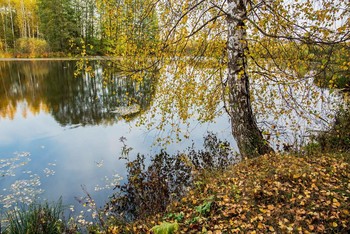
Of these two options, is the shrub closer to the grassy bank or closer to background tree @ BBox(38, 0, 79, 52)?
the grassy bank

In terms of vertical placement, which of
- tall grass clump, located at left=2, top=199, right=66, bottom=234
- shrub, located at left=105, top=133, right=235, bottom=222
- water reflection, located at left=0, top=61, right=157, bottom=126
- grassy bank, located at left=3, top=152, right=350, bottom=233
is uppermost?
grassy bank, located at left=3, top=152, right=350, bottom=233

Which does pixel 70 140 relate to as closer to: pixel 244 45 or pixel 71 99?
pixel 71 99

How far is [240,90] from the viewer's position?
561 centimetres

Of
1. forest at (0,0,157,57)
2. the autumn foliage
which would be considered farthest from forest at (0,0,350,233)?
forest at (0,0,157,57)

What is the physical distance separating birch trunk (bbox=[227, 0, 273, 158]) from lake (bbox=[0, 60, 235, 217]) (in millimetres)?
1744

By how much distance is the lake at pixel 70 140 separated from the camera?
275 inches

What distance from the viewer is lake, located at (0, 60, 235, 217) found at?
6973 mm

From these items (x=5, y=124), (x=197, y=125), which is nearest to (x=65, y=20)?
(x=5, y=124)

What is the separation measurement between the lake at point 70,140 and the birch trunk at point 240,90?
5.72 ft

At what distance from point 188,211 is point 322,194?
1.98 metres

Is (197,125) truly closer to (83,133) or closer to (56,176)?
(83,133)

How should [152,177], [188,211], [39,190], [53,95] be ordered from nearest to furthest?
[188,211] < [152,177] < [39,190] < [53,95]

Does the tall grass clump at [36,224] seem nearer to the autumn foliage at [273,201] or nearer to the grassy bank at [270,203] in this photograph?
the grassy bank at [270,203]

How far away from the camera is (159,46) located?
5480 mm
